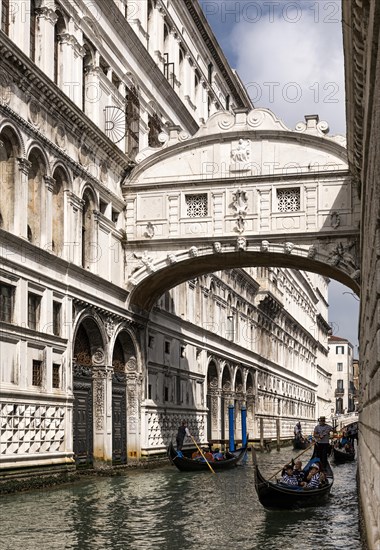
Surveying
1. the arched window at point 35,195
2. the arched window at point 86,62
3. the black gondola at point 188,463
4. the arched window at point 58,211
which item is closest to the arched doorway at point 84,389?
the black gondola at point 188,463

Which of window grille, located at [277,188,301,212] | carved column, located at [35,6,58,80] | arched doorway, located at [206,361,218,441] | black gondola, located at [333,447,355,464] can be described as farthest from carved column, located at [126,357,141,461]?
arched doorway, located at [206,361,218,441]

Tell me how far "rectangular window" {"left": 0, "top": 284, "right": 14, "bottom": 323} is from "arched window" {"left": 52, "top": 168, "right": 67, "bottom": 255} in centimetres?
256

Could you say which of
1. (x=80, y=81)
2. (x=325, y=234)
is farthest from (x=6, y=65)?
(x=325, y=234)

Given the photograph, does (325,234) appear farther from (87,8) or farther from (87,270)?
(87,8)

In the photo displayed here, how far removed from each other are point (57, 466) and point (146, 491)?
2.13 meters

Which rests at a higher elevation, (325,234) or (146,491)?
(325,234)

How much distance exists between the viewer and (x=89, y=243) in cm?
2162

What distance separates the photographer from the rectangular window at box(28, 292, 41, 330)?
18188mm

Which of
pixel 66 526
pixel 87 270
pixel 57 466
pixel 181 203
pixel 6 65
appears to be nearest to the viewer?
pixel 66 526

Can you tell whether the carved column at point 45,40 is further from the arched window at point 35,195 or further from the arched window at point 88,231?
the arched window at point 88,231

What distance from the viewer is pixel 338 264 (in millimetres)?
22203

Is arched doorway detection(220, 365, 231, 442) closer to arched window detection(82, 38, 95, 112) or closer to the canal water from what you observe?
the canal water

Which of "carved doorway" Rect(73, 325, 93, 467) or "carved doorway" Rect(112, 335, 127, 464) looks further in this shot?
"carved doorway" Rect(112, 335, 127, 464)

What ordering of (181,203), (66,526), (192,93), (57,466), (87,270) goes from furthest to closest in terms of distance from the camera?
1. (192,93)
2. (181,203)
3. (87,270)
4. (57,466)
5. (66,526)
